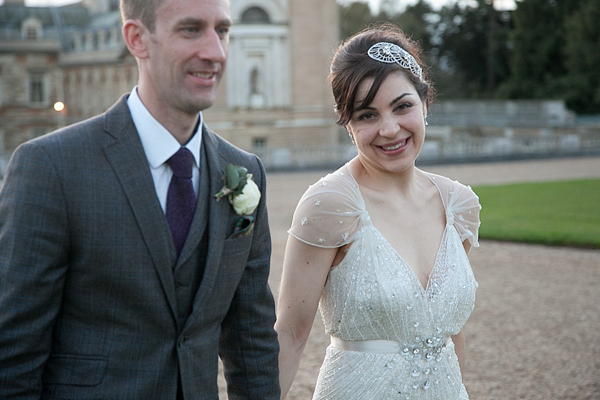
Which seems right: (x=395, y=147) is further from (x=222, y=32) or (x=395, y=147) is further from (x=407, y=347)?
(x=222, y=32)

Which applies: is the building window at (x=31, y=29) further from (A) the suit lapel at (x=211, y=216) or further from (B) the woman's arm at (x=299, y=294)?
(A) the suit lapel at (x=211, y=216)

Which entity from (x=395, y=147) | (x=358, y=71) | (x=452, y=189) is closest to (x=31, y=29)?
(x=452, y=189)

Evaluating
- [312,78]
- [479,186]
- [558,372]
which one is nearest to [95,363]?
[558,372]

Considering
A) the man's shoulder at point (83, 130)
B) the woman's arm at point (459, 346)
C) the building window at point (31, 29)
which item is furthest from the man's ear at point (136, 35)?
the building window at point (31, 29)

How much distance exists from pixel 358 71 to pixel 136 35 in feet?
3.57

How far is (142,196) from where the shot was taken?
2.31m

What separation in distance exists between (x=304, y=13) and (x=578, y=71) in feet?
49.3

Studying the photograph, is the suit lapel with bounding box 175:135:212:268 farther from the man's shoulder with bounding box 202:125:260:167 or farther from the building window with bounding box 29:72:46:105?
the building window with bounding box 29:72:46:105

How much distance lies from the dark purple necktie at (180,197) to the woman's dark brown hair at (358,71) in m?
0.92

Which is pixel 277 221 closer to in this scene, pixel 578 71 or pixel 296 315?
pixel 296 315

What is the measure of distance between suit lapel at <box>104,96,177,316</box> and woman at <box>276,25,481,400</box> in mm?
870

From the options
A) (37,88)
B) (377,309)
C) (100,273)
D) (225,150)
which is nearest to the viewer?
(100,273)

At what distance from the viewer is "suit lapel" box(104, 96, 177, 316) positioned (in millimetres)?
2295

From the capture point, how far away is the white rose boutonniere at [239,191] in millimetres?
2484
